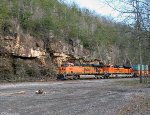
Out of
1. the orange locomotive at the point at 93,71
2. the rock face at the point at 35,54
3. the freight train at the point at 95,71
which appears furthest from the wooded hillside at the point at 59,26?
the orange locomotive at the point at 93,71

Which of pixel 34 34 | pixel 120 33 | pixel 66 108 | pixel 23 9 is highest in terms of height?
pixel 23 9

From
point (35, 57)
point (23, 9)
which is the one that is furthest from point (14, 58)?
point (23, 9)

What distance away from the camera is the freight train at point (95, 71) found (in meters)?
50.3

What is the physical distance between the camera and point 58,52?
55281mm

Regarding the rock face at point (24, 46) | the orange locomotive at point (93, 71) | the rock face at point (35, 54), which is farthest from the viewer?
the orange locomotive at point (93, 71)

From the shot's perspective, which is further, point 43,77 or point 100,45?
point 100,45

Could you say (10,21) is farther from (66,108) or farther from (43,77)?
(66,108)

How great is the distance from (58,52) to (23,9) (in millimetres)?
8884

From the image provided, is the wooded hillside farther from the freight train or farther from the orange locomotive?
the orange locomotive

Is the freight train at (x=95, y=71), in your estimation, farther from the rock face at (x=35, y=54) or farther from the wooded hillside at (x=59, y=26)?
the wooded hillside at (x=59, y=26)

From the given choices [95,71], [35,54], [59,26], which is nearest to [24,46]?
[35,54]

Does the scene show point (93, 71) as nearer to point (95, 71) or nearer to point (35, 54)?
point (95, 71)

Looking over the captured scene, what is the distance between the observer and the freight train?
1980 inches

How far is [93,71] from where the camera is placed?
184 feet
